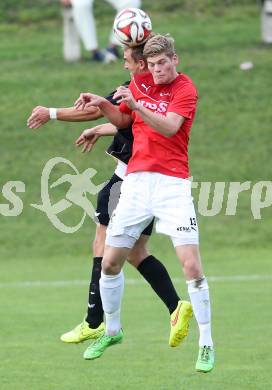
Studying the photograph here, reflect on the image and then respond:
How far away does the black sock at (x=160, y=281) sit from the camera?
9.28 metres

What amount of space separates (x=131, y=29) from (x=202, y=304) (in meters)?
1.99

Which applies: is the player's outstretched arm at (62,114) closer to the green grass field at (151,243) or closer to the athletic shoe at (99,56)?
the green grass field at (151,243)

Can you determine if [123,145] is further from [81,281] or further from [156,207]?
[81,281]

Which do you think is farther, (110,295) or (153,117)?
(110,295)

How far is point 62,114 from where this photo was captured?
29.6 ft

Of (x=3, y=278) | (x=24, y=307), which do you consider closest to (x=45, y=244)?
(x=3, y=278)

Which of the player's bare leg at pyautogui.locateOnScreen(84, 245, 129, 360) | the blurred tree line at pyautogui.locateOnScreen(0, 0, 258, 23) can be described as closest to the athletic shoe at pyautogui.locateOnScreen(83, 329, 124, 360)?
the player's bare leg at pyautogui.locateOnScreen(84, 245, 129, 360)

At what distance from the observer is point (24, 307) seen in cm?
1367

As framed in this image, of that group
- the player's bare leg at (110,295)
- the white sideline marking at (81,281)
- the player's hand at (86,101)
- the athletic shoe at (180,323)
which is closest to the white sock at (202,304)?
the athletic shoe at (180,323)

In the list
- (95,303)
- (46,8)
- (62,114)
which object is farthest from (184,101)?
(46,8)

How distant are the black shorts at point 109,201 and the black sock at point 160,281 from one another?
0.76 ft

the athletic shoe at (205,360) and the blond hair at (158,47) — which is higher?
the blond hair at (158,47)

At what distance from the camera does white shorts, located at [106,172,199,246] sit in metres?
8.65

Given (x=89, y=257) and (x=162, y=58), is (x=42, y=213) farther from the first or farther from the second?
(x=162, y=58)
